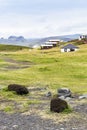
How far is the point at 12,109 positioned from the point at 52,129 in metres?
7.64

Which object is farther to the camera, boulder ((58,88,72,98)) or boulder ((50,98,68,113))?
boulder ((58,88,72,98))

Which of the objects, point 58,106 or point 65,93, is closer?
point 58,106

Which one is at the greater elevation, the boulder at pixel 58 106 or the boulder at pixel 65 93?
the boulder at pixel 58 106

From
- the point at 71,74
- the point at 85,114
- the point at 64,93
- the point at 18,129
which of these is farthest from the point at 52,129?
the point at 71,74

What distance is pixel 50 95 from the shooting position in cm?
3700

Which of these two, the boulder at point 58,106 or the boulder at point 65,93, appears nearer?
the boulder at point 58,106

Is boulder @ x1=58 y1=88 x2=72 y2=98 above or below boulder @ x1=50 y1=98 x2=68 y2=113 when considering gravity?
below

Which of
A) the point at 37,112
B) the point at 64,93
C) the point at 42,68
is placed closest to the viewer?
the point at 37,112

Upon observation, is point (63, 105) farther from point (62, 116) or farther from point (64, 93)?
point (64, 93)

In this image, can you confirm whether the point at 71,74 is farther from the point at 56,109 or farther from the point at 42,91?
the point at 56,109

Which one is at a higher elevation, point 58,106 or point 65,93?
point 58,106

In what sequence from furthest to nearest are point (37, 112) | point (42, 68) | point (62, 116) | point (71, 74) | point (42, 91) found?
point (42, 68)
point (71, 74)
point (42, 91)
point (37, 112)
point (62, 116)

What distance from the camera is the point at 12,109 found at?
29.8 metres

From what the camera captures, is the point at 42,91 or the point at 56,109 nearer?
the point at 56,109
